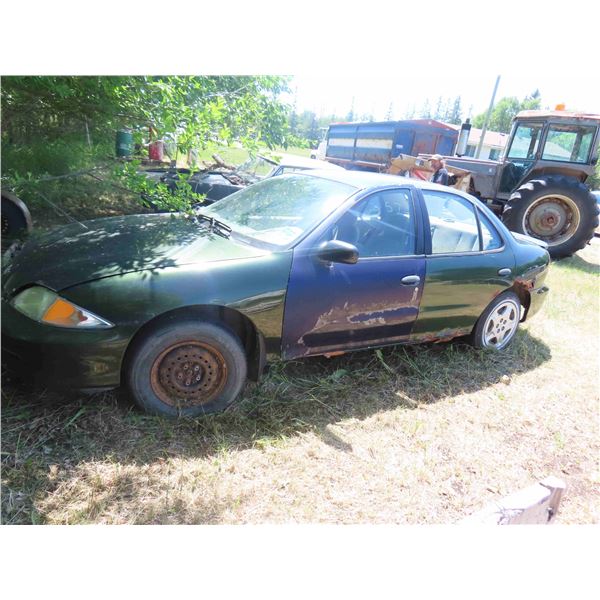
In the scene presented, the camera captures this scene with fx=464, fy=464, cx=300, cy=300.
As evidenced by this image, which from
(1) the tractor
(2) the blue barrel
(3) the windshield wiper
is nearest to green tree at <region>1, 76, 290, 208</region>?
(2) the blue barrel

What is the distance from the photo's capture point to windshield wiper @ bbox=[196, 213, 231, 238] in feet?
10.3

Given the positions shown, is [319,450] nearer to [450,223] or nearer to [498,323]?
[450,223]

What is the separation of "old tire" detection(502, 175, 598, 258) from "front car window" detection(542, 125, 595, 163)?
62cm

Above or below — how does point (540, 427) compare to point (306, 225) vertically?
below

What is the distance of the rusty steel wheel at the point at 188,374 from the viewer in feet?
8.60

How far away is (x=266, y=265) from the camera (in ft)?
9.19

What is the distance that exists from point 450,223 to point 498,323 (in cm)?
107

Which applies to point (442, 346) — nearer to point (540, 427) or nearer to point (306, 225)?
point (540, 427)

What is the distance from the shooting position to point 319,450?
2697mm

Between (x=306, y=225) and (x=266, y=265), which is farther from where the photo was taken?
(x=306, y=225)

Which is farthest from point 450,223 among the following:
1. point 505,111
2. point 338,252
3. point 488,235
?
point 505,111

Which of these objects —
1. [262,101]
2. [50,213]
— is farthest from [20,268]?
[50,213]

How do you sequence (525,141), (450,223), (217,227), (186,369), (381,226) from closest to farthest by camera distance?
(186,369), (217,227), (381,226), (450,223), (525,141)

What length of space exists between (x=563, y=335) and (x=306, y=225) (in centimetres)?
367
